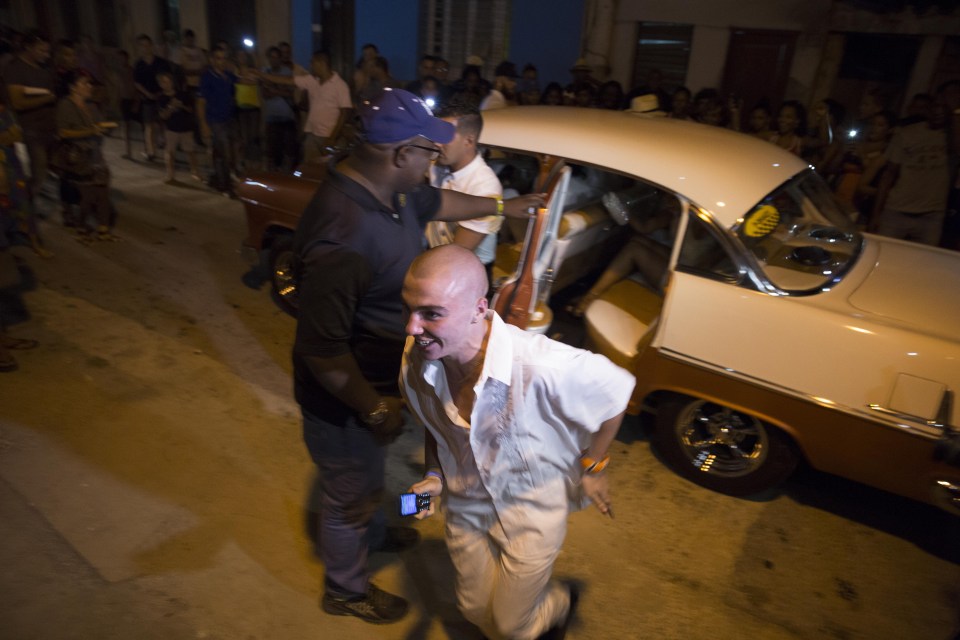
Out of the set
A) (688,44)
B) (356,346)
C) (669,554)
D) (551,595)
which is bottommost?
(669,554)

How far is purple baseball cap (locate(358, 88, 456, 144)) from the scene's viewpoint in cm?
216

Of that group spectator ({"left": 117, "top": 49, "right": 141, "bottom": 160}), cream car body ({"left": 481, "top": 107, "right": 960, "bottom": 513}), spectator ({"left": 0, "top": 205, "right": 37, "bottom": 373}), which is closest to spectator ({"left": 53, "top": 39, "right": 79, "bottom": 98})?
spectator ({"left": 117, "top": 49, "right": 141, "bottom": 160})

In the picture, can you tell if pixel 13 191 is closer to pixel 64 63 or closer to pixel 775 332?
pixel 64 63

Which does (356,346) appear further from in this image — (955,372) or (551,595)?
(955,372)

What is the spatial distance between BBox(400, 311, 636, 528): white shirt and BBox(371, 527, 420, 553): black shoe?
1.16 m

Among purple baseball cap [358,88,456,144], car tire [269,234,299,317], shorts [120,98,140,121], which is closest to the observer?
purple baseball cap [358,88,456,144]

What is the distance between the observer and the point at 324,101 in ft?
27.7

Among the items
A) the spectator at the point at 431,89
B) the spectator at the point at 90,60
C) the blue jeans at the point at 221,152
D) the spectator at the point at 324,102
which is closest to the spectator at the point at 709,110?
the spectator at the point at 431,89

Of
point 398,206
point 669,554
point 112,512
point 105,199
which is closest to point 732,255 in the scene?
point 669,554

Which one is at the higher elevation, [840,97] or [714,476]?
[840,97]

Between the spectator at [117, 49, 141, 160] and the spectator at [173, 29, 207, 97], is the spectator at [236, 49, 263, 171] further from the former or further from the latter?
the spectator at [117, 49, 141, 160]

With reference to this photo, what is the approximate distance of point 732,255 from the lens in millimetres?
3316

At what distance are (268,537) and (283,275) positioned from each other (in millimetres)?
2807

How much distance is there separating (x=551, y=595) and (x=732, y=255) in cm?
195
